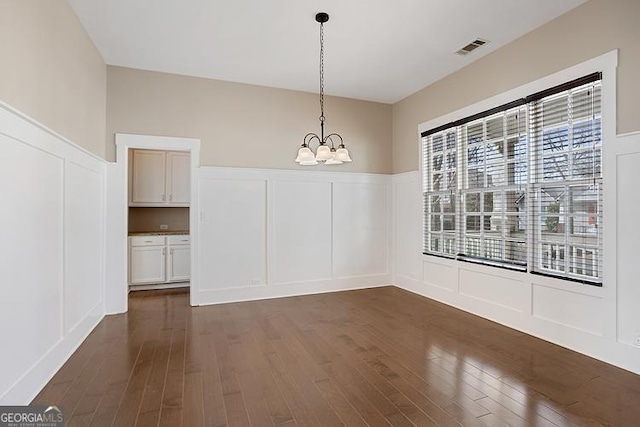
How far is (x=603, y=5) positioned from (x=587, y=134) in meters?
1.11

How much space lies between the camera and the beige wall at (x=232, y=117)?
4.46m

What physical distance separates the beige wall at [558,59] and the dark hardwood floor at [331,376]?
2170 mm

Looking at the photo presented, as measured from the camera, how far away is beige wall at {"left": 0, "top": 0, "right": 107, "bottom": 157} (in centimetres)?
214

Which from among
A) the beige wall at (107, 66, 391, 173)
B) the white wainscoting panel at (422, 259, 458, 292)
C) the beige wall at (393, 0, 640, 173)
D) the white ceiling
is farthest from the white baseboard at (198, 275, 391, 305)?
the white ceiling

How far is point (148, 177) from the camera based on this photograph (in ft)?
19.3

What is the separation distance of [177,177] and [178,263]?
154cm

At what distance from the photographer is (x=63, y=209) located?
2934 mm

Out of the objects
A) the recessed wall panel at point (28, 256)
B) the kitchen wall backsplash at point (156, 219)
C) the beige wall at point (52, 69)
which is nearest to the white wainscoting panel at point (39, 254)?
the recessed wall panel at point (28, 256)

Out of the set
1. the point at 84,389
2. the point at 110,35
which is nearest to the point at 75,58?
the point at 110,35

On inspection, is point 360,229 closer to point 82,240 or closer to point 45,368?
point 82,240

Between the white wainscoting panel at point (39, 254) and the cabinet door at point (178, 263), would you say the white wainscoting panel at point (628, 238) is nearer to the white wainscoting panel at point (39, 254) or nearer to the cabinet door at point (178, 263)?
the white wainscoting panel at point (39, 254)

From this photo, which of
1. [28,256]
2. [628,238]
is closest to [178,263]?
[28,256]

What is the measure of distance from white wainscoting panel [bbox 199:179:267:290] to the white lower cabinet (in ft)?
3.78

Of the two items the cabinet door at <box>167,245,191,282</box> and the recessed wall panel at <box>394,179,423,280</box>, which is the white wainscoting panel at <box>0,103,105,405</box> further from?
the recessed wall panel at <box>394,179,423,280</box>
